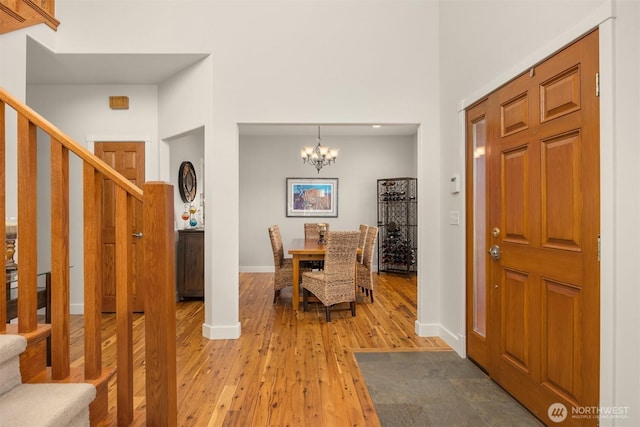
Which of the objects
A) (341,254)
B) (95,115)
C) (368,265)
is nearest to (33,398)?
(341,254)

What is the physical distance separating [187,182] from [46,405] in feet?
14.1

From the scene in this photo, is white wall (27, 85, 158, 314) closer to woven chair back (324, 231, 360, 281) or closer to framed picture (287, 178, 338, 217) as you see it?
woven chair back (324, 231, 360, 281)

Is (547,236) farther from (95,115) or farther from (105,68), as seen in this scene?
(95,115)

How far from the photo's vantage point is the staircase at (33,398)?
1.26 meters

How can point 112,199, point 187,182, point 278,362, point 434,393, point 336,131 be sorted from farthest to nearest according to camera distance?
point 336,131, point 187,182, point 112,199, point 278,362, point 434,393

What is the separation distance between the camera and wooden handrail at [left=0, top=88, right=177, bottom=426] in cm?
150

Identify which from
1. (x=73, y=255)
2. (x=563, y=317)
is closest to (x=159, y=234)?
(x=563, y=317)

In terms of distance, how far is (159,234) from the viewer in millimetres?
1501

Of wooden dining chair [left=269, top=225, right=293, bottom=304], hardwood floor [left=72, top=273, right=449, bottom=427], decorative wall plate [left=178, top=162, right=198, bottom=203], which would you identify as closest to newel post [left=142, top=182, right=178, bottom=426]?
hardwood floor [left=72, top=273, right=449, bottom=427]

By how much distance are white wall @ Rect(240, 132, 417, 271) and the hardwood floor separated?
7.94 ft

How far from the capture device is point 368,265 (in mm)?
4816

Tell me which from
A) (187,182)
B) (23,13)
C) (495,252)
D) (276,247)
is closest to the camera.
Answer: (23,13)

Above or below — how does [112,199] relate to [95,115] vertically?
below

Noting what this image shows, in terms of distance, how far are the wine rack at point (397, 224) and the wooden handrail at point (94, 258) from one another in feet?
18.6
